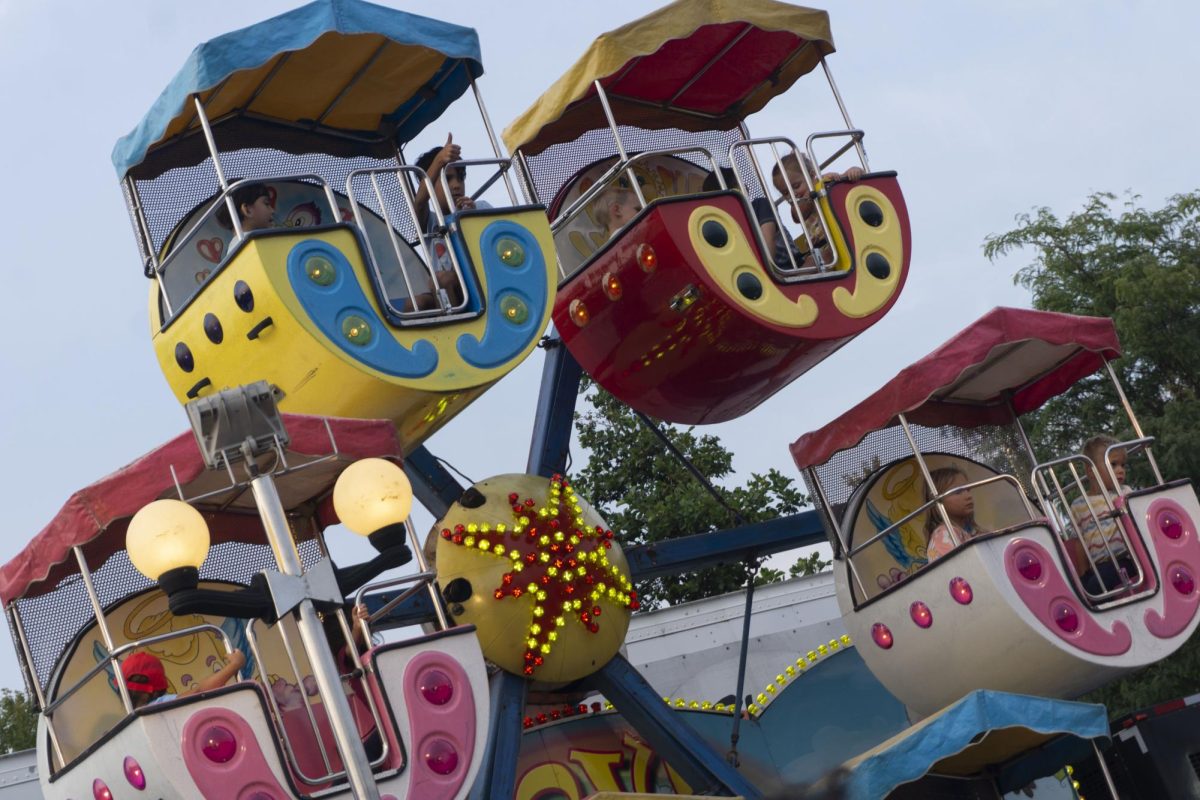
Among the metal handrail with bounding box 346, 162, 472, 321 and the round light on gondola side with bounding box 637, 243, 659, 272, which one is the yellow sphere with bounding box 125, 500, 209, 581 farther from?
the round light on gondola side with bounding box 637, 243, 659, 272

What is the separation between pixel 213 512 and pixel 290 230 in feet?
6.12

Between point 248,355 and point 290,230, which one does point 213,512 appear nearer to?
point 248,355

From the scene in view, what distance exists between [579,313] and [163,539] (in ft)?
21.9

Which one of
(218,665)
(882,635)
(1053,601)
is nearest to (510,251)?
(218,665)

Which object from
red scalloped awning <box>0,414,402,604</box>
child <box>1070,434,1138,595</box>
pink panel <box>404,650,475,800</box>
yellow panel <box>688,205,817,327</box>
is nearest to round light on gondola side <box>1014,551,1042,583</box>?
child <box>1070,434,1138,595</box>

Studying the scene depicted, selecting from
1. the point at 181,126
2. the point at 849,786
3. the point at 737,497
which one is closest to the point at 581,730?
the point at 849,786

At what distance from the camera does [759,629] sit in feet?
54.8

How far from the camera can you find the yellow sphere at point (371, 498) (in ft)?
24.3

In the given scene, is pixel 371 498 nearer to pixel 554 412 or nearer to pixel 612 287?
pixel 612 287

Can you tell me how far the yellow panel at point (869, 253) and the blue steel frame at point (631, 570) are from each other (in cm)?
205

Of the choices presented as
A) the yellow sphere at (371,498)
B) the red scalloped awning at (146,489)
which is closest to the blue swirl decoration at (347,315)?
the red scalloped awning at (146,489)

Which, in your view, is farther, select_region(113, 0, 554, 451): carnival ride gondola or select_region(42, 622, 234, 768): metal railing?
select_region(113, 0, 554, 451): carnival ride gondola

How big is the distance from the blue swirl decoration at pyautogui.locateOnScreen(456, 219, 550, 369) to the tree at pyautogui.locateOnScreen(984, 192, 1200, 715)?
381 inches

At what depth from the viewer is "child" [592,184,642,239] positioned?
14.1m
